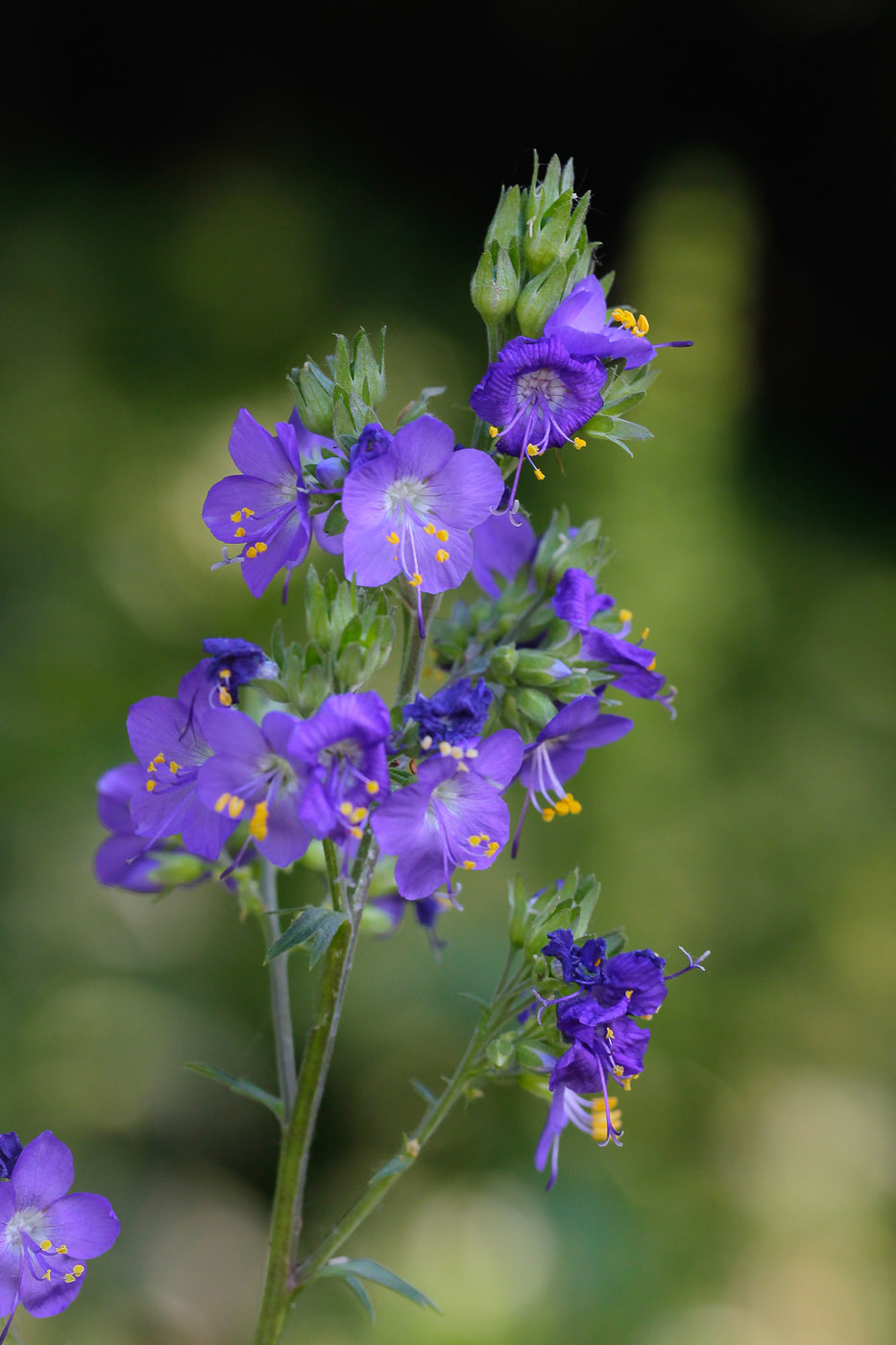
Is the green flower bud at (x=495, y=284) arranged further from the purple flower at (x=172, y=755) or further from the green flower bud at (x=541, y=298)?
the purple flower at (x=172, y=755)

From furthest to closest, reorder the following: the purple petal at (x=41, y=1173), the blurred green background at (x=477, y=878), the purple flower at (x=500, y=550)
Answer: the blurred green background at (x=477, y=878), the purple flower at (x=500, y=550), the purple petal at (x=41, y=1173)

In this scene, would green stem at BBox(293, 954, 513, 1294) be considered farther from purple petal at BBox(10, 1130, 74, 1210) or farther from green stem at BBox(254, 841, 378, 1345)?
purple petal at BBox(10, 1130, 74, 1210)

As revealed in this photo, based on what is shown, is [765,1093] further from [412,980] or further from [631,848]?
[412,980]

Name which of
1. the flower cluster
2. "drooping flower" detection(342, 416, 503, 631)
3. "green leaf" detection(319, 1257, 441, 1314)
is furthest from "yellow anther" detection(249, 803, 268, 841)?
"green leaf" detection(319, 1257, 441, 1314)

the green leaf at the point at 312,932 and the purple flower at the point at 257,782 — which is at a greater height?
the purple flower at the point at 257,782

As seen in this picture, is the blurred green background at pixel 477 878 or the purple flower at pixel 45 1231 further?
the blurred green background at pixel 477 878

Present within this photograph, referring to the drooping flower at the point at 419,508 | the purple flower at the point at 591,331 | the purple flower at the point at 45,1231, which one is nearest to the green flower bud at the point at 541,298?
the purple flower at the point at 591,331

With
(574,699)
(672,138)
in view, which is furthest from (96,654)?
(672,138)
